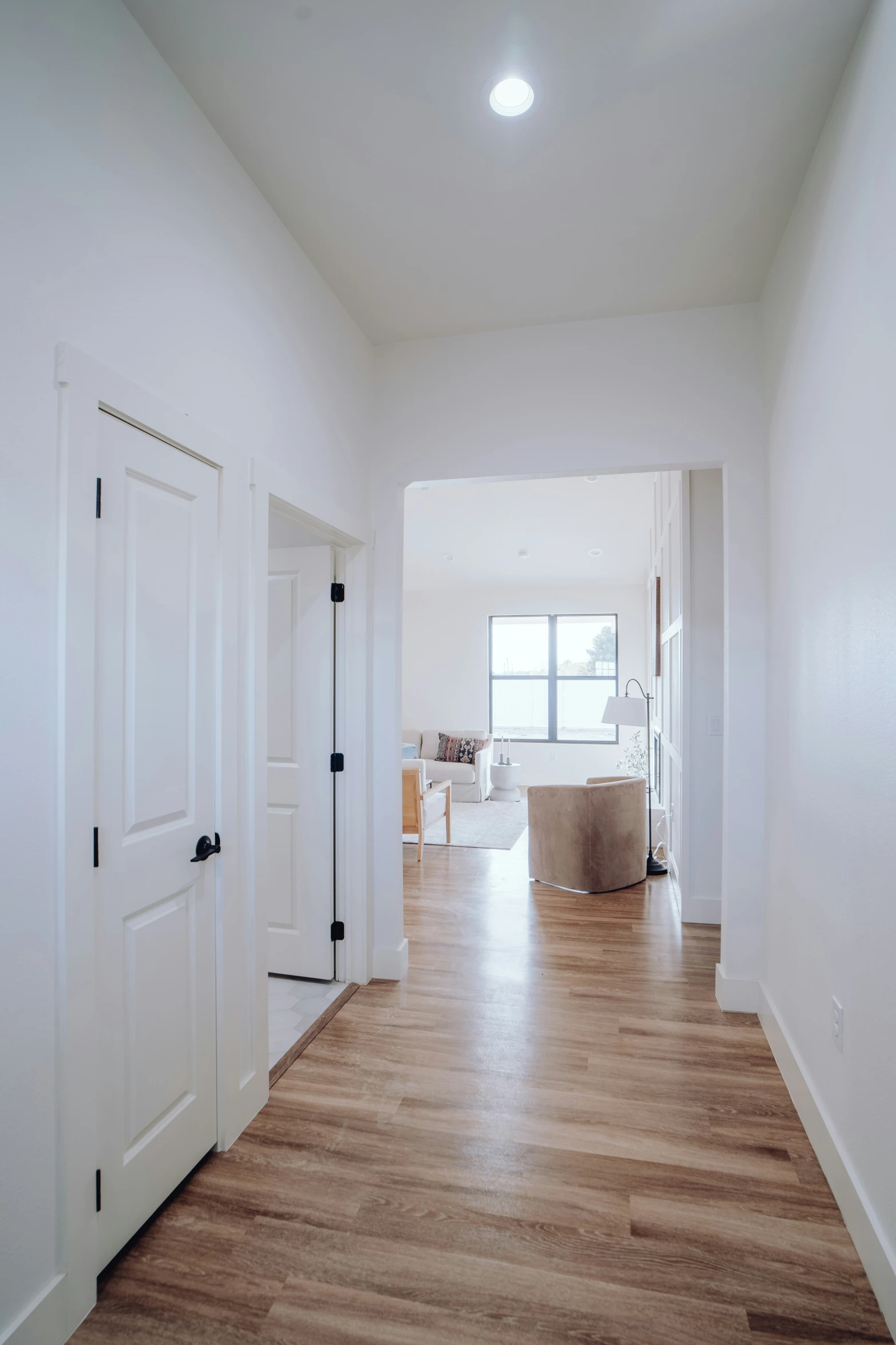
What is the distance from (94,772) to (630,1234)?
1730mm

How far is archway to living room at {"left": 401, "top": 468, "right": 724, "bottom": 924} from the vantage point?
13.9 ft

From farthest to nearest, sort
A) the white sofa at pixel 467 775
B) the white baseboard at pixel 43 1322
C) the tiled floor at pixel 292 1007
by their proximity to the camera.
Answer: the white sofa at pixel 467 775, the tiled floor at pixel 292 1007, the white baseboard at pixel 43 1322

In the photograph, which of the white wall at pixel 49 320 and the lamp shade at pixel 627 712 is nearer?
the white wall at pixel 49 320

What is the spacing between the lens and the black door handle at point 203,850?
2021 millimetres

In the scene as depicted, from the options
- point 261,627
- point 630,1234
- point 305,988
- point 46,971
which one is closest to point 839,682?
point 630,1234

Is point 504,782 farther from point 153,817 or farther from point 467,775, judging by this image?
point 153,817

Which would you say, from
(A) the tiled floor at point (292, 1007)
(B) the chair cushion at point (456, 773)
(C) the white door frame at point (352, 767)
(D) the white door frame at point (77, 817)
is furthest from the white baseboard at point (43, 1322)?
(B) the chair cushion at point (456, 773)

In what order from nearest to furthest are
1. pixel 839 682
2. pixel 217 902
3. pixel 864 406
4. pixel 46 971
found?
pixel 46 971, pixel 864 406, pixel 839 682, pixel 217 902

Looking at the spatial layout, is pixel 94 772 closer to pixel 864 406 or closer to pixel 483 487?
pixel 864 406

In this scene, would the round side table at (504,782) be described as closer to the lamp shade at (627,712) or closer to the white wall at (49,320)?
the lamp shade at (627,712)

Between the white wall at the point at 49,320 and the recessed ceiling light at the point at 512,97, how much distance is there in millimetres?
832

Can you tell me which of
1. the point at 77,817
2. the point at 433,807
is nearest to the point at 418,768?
the point at 433,807

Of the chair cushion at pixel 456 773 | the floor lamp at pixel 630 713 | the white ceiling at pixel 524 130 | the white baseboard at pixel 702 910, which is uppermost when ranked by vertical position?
the white ceiling at pixel 524 130

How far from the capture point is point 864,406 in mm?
1776
